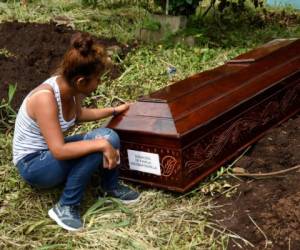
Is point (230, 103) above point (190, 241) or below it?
above

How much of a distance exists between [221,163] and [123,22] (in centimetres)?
366

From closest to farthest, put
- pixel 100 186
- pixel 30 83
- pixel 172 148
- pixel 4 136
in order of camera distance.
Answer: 1. pixel 172 148
2. pixel 100 186
3. pixel 4 136
4. pixel 30 83

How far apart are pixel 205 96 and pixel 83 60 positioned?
967mm

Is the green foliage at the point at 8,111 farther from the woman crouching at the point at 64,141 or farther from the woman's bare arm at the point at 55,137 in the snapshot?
the woman's bare arm at the point at 55,137

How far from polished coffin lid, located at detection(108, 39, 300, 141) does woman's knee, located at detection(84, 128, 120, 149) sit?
162 millimetres

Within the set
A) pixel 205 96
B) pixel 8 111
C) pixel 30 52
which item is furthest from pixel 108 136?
pixel 30 52

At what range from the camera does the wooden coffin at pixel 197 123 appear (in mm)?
3305

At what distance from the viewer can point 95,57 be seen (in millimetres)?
2994

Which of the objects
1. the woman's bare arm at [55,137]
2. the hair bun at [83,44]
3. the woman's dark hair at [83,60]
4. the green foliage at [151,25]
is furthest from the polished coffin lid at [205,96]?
the green foliage at [151,25]

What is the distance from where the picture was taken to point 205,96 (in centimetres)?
365

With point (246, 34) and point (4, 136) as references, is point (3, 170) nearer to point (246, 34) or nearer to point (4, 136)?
point (4, 136)

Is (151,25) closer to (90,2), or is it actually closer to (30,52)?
(30,52)

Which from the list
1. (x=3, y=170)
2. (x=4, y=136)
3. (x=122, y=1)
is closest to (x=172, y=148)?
(x=3, y=170)

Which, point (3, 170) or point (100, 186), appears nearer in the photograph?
point (100, 186)
